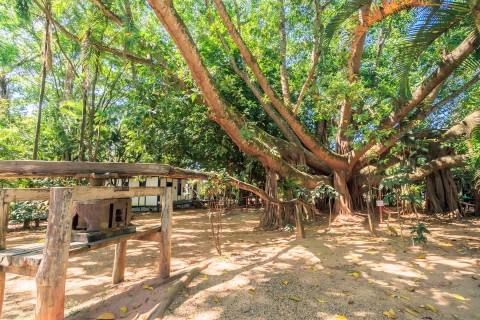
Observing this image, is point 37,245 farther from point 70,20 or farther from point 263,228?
point 70,20

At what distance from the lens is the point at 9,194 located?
2342 millimetres

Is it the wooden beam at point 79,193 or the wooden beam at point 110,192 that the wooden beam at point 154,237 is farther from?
the wooden beam at point 79,193

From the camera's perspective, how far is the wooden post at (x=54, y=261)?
1.87m

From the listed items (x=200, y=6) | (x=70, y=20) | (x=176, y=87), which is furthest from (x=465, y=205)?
(x=70, y=20)

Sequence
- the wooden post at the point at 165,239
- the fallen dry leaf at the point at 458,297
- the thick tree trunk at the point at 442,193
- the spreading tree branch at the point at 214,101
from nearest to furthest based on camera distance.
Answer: the fallen dry leaf at the point at 458,297 < the wooden post at the point at 165,239 < the spreading tree branch at the point at 214,101 < the thick tree trunk at the point at 442,193

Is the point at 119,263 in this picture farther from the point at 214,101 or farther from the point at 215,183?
the point at 214,101

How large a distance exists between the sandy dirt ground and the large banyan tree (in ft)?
6.33

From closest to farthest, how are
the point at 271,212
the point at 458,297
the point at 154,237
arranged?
the point at 458,297 < the point at 154,237 < the point at 271,212

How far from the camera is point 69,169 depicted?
229 centimetres

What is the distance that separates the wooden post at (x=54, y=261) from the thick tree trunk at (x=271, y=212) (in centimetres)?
563

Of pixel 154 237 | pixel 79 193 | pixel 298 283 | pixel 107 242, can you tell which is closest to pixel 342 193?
pixel 298 283

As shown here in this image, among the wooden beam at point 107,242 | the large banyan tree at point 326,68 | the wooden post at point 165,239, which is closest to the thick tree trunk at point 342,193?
the large banyan tree at point 326,68

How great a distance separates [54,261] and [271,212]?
609 cm

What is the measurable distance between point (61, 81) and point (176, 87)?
36.1 feet
